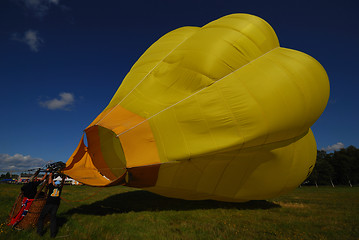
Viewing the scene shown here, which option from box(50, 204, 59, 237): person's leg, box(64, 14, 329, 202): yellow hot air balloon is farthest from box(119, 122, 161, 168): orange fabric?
box(50, 204, 59, 237): person's leg

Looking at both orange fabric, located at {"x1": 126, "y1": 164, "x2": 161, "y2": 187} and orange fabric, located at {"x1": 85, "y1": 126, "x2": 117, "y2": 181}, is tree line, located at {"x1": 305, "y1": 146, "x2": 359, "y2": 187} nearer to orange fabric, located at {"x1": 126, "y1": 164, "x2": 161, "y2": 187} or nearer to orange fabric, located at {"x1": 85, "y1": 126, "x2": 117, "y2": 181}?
orange fabric, located at {"x1": 85, "y1": 126, "x2": 117, "y2": 181}

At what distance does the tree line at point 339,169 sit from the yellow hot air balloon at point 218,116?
46.0 m

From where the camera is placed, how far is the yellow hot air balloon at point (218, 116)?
5.09 meters

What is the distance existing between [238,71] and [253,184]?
3.49 metres

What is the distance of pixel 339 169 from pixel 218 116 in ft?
181

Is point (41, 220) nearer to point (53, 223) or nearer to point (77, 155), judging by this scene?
point (53, 223)

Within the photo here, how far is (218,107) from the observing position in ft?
17.0

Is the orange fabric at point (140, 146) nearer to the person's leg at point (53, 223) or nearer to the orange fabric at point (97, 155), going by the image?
the person's leg at point (53, 223)

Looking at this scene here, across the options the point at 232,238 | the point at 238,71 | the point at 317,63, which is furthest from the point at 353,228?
the point at 238,71

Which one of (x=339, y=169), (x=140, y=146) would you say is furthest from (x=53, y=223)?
(x=339, y=169)

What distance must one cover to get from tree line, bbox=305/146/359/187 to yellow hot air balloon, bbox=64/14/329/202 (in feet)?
151

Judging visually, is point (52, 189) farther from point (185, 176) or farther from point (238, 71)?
point (238, 71)

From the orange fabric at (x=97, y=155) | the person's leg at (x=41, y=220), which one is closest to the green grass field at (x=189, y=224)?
the person's leg at (x=41, y=220)

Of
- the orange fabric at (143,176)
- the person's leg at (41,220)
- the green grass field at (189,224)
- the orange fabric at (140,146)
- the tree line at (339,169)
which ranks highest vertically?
the tree line at (339,169)
